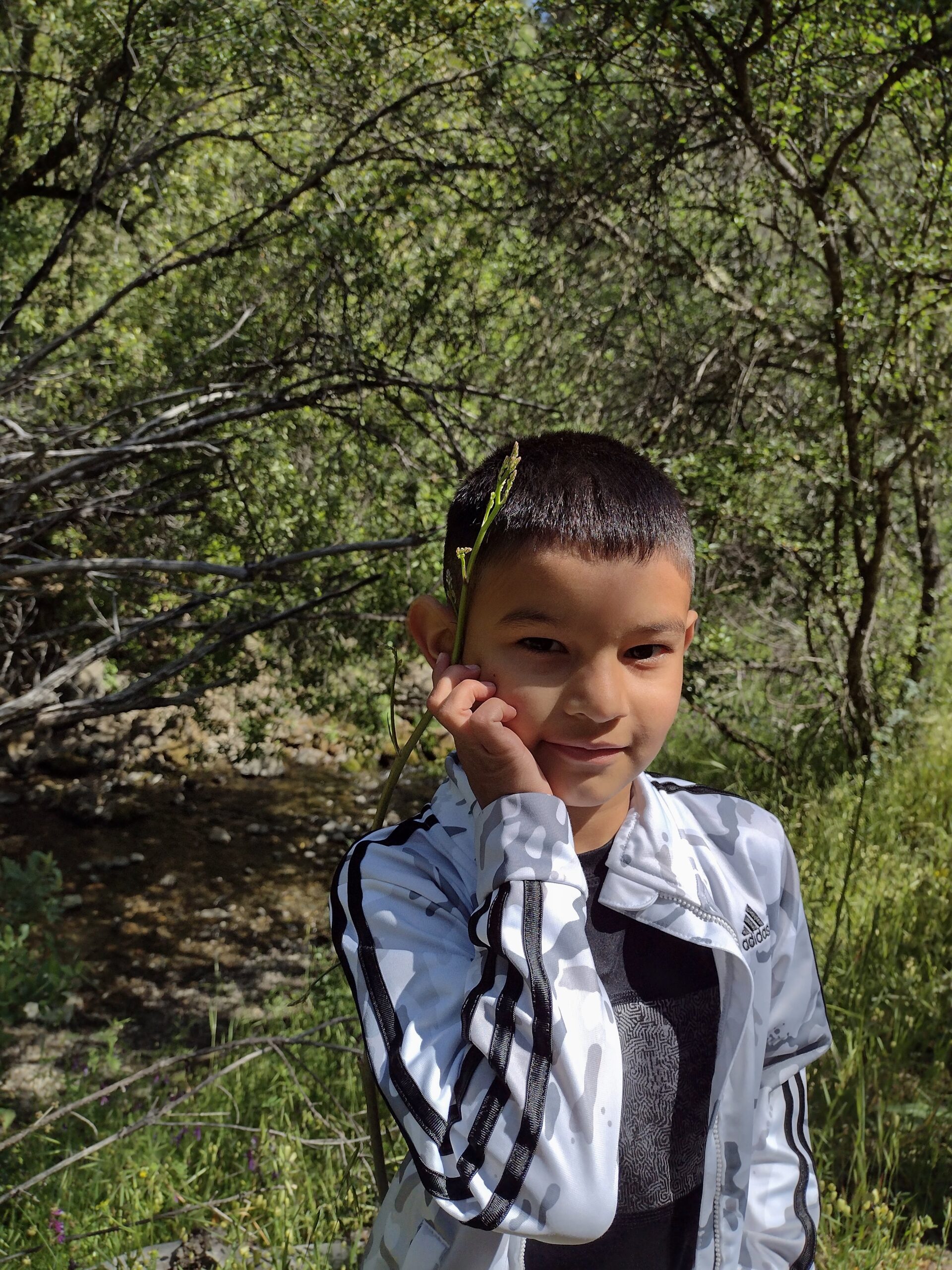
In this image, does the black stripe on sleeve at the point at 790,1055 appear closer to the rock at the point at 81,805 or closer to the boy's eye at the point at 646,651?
the boy's eye at the point at 646,651

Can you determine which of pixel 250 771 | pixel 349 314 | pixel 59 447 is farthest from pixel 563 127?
pixel 250 771

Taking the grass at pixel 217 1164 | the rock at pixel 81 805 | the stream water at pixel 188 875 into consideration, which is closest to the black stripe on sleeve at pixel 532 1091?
the grass at pixel 217 1164

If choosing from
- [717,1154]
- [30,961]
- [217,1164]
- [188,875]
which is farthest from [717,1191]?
[188,875]

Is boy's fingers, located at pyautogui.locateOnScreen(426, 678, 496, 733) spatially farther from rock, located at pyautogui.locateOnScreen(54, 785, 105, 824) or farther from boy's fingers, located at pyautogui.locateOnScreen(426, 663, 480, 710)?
rock, located at pyautogui.locateOnScreen(54, 785, 105, 824)

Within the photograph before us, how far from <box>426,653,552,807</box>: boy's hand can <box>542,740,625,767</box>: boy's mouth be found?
0.12 ft

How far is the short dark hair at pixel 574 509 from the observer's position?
109cm

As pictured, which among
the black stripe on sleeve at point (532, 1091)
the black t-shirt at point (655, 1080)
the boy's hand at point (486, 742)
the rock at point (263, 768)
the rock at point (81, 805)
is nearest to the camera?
the black stripe on sleeve at point (532, 1091)

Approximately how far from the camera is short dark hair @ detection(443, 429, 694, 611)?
1090 millimetres

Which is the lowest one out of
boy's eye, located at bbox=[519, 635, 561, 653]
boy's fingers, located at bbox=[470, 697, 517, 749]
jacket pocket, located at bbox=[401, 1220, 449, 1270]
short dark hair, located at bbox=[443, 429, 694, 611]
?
jacket pocket, located at bbox=[401, 1220, 449, 1270]

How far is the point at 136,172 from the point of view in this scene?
4359 mm

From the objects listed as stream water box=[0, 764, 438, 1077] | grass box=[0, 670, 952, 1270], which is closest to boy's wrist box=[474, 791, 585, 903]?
grass box=[0, 670, 952, 1270]

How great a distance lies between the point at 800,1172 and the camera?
4.13 ft

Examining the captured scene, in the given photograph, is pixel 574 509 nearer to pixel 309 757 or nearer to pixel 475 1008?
pixel 475 1008

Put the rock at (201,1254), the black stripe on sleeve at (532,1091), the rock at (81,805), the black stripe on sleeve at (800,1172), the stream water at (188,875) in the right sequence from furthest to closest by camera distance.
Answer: the rock at (81,805) < the stream water at (188,875) < the rock at (201,1254) < the black stripe on sleeve at (800,1172) < the black stripe on sleeve at (532,1091)
